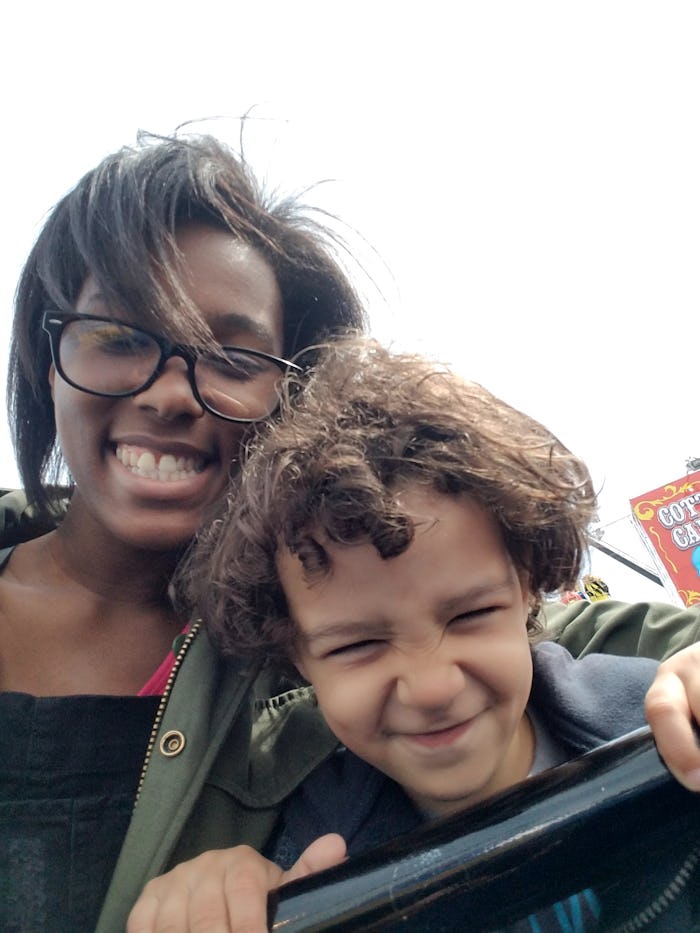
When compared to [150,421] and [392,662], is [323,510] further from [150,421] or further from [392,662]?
[150,421]

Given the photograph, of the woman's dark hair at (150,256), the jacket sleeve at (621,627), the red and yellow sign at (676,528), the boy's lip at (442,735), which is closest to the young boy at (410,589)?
the boy's lip at (442,735)

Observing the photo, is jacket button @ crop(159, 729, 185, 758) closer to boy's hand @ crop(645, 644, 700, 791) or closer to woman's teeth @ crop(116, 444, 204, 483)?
woman's teeth @ crop(116, 444, 204, 483)

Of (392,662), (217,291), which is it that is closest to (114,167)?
(217,291)

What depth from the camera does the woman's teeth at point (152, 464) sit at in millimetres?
1463

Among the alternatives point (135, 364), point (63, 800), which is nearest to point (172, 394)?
point (135, 364)

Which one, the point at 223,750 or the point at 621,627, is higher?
the point at 621,627

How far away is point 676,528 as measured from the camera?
8641 millimetres

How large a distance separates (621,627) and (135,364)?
115 cm

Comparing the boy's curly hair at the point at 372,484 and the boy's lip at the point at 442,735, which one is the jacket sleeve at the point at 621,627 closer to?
the boy's curly hair at the point at 372,484

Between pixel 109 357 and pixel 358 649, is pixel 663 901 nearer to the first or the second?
pixel 358 649

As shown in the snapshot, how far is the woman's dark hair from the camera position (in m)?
1.50

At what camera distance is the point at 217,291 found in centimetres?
156

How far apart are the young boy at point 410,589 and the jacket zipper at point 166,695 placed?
58 mm

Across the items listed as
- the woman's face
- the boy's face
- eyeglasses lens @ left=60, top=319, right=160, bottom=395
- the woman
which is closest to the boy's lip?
the boy's face
